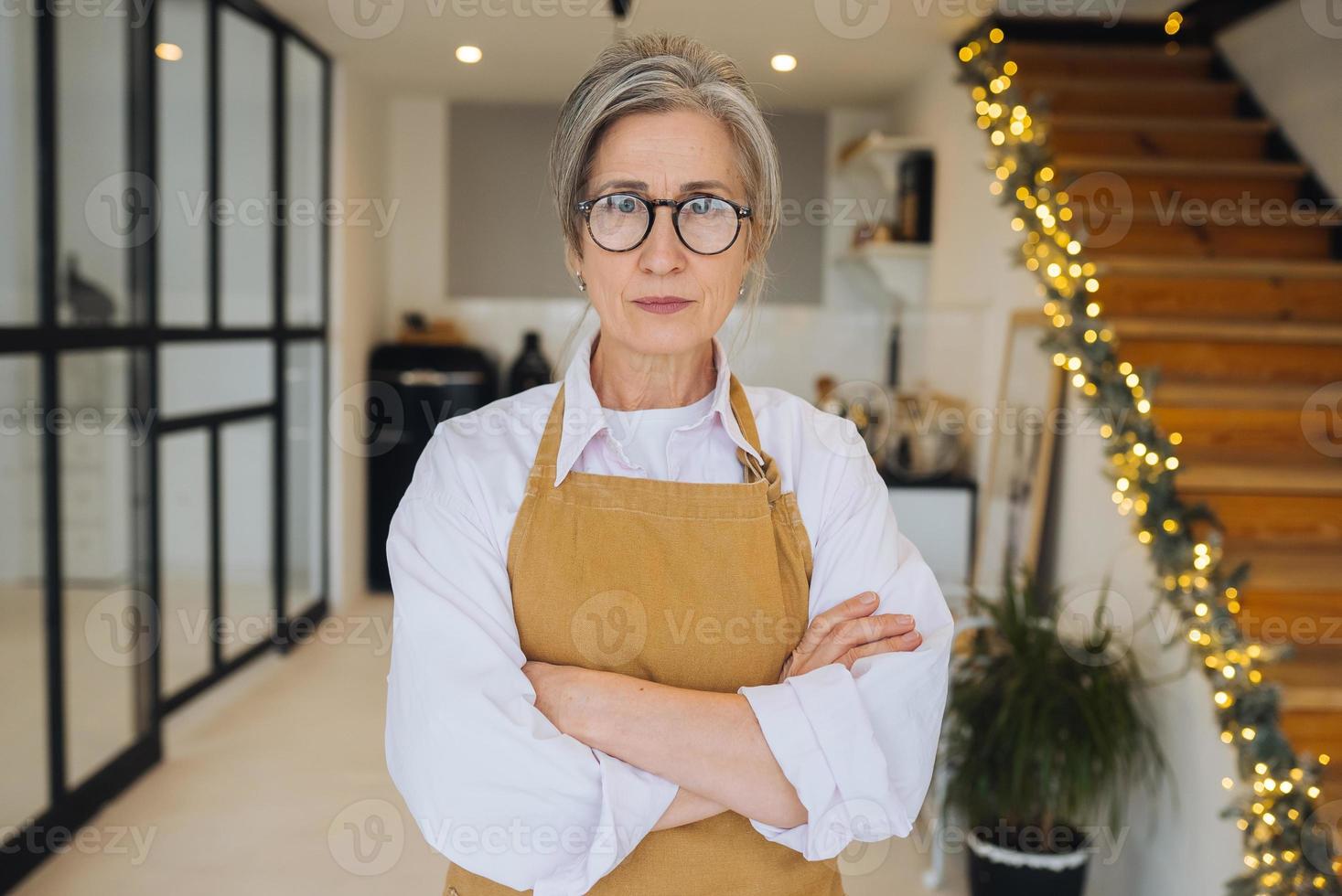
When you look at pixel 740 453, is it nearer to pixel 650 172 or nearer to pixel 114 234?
pixel 650 172

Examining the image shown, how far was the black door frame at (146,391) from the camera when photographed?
2.94 meters

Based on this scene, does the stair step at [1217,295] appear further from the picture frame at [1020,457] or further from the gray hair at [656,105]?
the gray hair at [656,105]

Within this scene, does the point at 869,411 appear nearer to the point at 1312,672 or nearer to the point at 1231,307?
the point at 1231,307

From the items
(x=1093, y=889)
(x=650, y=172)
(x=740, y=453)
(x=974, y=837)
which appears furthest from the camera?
(x=1093, y=889)

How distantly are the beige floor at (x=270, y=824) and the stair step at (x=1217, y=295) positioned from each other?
1.65m

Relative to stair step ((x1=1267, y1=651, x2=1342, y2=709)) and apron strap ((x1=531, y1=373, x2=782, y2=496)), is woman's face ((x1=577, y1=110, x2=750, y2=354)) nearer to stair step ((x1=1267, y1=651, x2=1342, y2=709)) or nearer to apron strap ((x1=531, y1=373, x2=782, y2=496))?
apron strap ((x1=531, y1=373, x2=782, y2=496))

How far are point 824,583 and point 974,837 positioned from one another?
1.78 m

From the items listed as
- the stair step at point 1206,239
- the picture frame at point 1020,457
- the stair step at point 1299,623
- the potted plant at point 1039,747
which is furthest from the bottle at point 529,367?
the stair step at point 1299,623

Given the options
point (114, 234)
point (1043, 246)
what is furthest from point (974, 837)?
point (114, 234)

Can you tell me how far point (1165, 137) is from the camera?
3.93 metres

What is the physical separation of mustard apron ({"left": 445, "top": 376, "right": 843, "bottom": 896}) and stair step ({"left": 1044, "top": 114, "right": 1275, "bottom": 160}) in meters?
2.97

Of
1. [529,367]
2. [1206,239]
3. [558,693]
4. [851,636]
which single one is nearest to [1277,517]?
[1206,239]

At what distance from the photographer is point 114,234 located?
3.43 m

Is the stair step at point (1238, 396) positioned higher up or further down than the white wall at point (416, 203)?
further down
